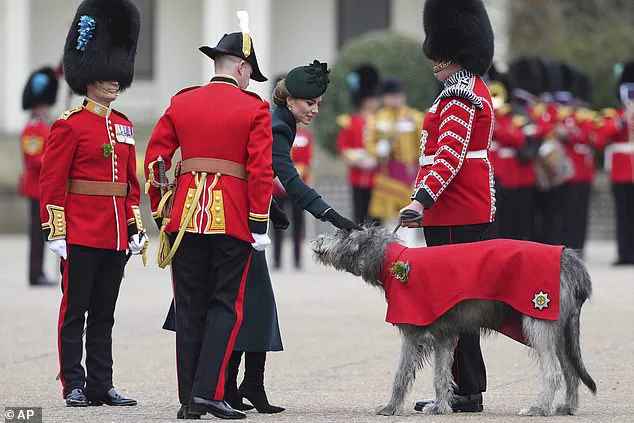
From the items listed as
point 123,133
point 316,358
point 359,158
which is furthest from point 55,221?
point 359,158

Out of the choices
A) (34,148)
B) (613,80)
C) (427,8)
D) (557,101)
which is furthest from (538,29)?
(427,8)

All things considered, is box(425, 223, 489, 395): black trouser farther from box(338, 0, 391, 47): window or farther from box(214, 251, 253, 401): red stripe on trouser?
box(338, 0, 391, 47): window

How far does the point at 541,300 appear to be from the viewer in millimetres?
6703

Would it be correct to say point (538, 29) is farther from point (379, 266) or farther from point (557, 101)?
point (379, 266)

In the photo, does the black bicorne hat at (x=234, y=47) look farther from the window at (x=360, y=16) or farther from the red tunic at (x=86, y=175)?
the window at (x=360, y=16)

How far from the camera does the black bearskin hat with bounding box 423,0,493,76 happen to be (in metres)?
7.41

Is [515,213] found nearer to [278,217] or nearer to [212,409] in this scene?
[278,217]

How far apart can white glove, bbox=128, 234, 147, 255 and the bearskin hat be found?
10.5m

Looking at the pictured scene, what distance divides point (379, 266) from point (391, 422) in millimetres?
689

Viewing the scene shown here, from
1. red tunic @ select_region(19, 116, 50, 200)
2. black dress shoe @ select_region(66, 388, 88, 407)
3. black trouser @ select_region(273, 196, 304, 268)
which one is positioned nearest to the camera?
black dress shoe @ select_region(66, 388, 88, 407)

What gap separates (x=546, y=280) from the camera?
670 cm

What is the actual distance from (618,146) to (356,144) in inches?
110

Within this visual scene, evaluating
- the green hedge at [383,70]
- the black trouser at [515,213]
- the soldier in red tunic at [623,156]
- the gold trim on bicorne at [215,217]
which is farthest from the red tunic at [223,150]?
the green hedge at [383,70]

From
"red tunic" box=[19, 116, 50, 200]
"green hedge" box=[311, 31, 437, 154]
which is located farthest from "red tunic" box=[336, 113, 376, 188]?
"green hedge" box=[311, 31, 437, 154]
